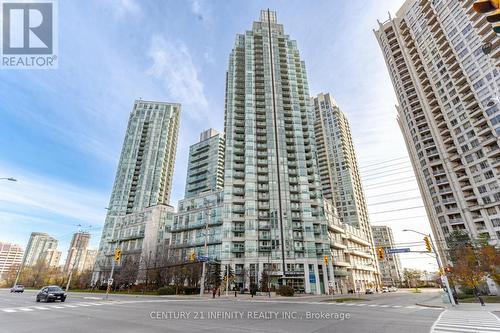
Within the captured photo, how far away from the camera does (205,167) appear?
105 m

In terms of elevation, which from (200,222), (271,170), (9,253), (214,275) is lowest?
(214,275)

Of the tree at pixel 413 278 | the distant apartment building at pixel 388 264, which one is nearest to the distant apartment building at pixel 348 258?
the tree at pixel 413 278

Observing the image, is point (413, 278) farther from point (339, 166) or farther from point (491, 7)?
point (491, 7)

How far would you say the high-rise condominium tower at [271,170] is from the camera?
193 ft

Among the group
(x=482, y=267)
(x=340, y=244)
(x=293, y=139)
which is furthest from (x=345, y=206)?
(x=482, y=267)

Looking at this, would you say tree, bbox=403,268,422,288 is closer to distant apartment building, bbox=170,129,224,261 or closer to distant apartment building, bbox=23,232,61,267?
distant apartment building, bbox=170,129,224,261

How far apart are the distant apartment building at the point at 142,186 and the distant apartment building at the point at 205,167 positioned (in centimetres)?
1379

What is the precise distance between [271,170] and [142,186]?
64198 millimetres

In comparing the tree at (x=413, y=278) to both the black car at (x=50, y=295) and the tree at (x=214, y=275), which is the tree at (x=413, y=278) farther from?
the black car at (x=50, y=295)

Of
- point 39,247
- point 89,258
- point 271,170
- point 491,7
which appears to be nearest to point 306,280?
point 271,170

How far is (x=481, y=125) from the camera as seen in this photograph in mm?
67750

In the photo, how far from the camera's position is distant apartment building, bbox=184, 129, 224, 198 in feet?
Result: 325

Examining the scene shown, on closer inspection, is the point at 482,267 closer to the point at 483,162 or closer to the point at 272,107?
the point at 483,162

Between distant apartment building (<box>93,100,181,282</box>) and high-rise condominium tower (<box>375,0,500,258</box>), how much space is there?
87643mm
